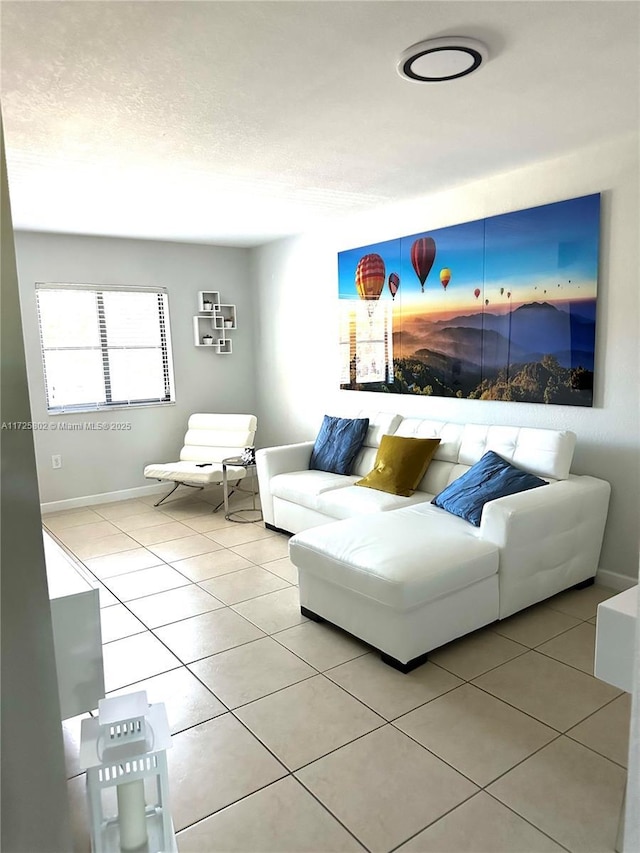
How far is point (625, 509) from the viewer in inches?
128

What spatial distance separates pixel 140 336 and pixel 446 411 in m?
3.09

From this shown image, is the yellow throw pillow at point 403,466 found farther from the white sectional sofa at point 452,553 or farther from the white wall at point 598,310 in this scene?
the white wall at point 598,310

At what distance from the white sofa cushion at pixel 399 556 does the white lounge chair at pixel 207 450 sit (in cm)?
217

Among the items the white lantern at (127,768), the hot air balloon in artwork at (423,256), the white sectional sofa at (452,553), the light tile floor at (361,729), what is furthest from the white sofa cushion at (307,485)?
the white lantern at (127,768)

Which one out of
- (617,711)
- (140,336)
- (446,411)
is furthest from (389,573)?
(140,336)

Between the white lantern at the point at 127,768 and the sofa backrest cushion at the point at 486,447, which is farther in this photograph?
the sofa backrest cushion at the point at 486,447

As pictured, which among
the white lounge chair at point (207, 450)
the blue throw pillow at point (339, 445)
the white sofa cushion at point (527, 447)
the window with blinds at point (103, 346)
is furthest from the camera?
the window with blinds at point (103, 346)

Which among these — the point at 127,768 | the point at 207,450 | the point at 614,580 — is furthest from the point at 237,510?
the point at 127,768

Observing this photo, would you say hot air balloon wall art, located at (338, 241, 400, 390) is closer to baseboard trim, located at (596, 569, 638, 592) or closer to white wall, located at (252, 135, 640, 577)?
white wall, located at (252, 135, 640, 577)

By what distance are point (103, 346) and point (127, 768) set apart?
14.8 ft

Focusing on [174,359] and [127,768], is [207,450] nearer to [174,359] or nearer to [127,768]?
[174,359]

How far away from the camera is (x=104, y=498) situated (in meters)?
5.48

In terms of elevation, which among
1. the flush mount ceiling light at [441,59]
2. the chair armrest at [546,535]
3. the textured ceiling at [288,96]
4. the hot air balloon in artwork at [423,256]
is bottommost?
the chair armrest at [546,535]

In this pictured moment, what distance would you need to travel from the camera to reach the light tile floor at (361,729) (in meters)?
1.74
